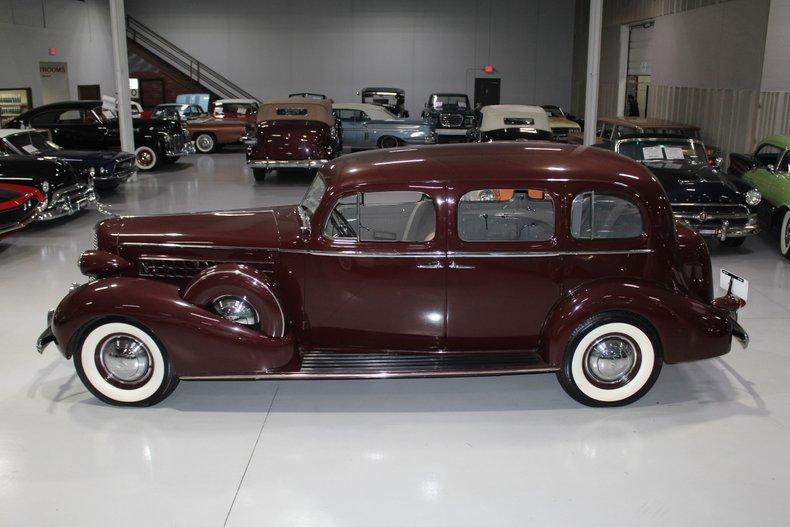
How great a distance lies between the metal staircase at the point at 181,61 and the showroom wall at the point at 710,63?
47.0 feet

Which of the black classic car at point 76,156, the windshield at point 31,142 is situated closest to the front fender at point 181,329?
the black classic car at point 76,156

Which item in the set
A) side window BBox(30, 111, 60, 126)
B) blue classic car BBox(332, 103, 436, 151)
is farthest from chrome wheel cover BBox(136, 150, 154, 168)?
blue classic car BBox(332, 103, 436, 151)

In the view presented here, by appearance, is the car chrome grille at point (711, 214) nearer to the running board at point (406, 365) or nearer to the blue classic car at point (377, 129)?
the running board at point (406, 365)

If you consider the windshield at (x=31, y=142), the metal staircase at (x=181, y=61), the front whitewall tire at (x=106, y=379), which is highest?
the metal staircase at (x=181, y=61)

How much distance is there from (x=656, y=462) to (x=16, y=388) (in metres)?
4.30

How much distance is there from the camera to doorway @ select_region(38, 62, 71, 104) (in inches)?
827

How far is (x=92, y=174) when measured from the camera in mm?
11039

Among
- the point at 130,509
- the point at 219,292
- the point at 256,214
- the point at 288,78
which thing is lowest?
the point at 130,509

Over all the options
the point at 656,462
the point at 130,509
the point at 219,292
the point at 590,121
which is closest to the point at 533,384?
the point at 656,462

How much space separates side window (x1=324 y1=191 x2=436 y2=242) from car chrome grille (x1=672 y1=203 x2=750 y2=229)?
4619 millimetres

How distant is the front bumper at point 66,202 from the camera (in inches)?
366

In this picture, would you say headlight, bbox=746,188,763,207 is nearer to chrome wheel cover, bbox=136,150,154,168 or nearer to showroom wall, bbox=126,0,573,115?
chrome wheel cover, bbox=136,150,154,168

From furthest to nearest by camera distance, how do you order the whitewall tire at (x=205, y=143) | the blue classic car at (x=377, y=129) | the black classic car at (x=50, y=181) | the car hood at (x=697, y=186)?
the whitewall tire at (x=205, y=143), the blue classic car at (x=377, y=129), the black classic car at (x=50, y=181), the car hood at (x=697, y=186)

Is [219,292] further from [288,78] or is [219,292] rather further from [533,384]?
[288,78]
